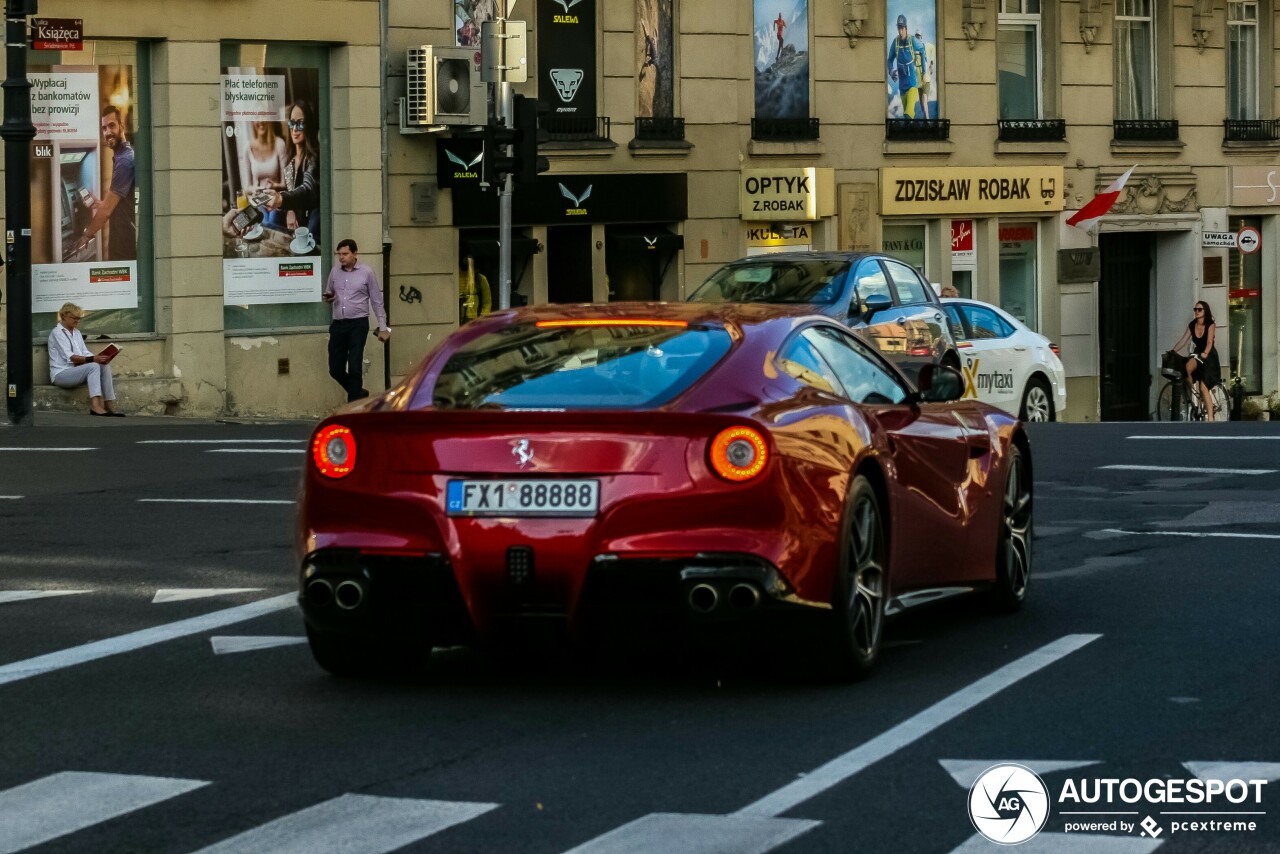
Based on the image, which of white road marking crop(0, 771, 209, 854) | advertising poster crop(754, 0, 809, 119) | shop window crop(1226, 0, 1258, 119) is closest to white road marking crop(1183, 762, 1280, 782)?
white road marking crop(0, 771, 209, 854)

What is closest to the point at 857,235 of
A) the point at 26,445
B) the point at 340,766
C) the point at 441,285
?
the point at 441,285

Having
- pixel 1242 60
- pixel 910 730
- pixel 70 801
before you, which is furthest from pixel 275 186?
pixel 70 801

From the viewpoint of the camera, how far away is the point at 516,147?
84.2ft

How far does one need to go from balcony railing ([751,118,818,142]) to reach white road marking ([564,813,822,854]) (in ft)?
89.7

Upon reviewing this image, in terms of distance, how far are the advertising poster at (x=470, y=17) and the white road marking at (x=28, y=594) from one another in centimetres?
1973

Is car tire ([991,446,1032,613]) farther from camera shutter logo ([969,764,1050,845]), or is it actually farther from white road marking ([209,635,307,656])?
camera shutter logo ([969,764,1050,845])

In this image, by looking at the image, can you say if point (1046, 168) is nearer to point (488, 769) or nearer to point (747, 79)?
point (747, 79)

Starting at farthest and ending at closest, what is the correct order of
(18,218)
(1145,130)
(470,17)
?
1. (1145,130)
2. (470,17)
3. (18,218)

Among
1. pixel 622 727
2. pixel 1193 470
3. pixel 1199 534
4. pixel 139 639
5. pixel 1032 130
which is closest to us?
pixel 622 727

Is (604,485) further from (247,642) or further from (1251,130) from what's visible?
(1251,130)

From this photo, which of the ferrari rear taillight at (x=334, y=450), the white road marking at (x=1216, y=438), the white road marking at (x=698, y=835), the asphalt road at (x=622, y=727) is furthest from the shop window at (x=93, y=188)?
the white road marking at (x=698, y=835)

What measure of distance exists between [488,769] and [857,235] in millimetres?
27491

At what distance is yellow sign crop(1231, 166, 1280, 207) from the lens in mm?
38500

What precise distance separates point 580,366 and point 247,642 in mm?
2012
